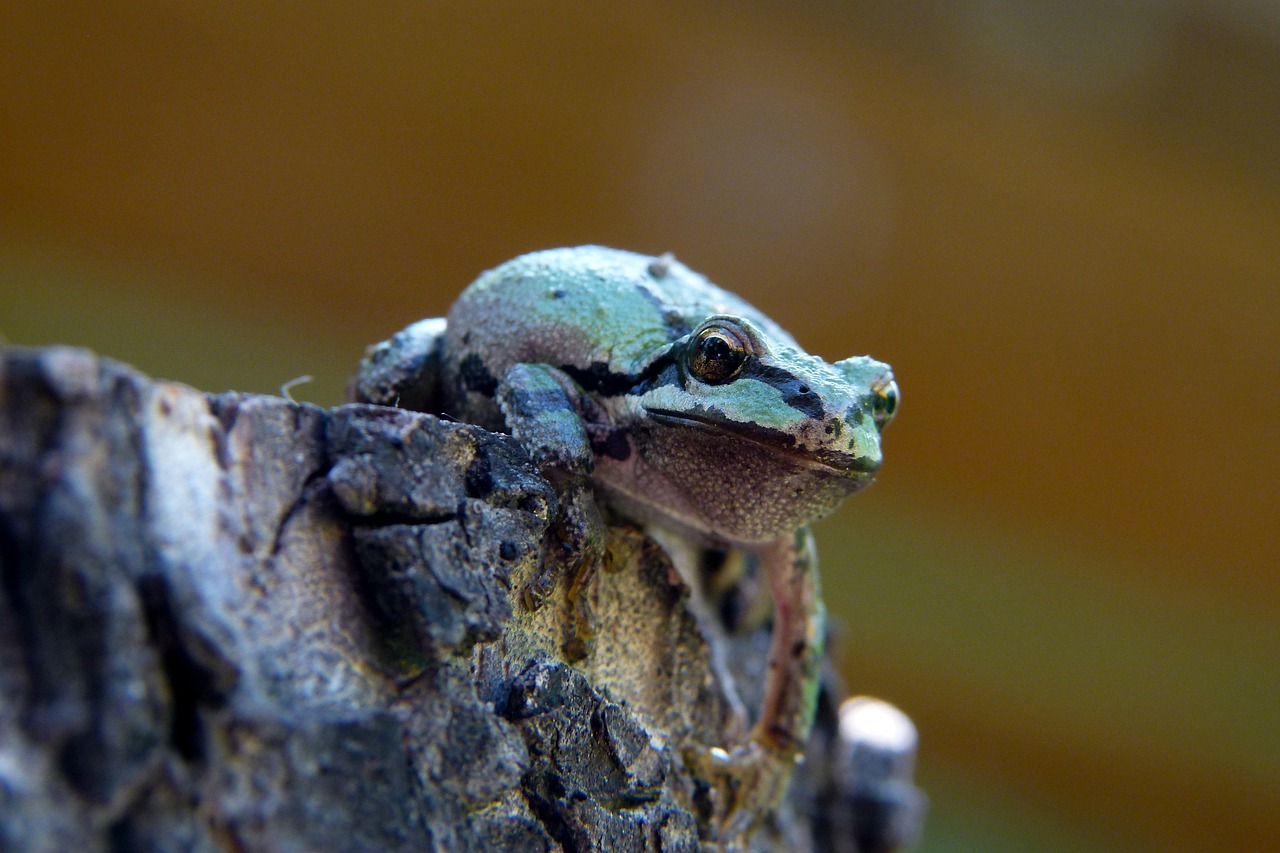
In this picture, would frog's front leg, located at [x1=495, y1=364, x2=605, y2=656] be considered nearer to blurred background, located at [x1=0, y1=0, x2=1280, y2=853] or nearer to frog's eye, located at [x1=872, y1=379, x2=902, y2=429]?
frog's eye, located at [x1=872, y1=379, x2=902, y2=429]

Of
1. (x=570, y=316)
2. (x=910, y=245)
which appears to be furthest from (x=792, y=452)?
(x=910, y=245)

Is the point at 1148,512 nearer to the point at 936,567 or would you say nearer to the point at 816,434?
the point at 936,567

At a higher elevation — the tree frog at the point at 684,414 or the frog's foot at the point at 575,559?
the tree frog at the point at 684,414

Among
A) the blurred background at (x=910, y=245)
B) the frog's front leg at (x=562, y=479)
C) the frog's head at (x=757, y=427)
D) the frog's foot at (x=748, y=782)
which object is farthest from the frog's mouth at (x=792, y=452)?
the blurred background at (x=910, y=245)

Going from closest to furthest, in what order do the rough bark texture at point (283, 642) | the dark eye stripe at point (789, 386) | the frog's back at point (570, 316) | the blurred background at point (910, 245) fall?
the rough bark texture at point (283, 642) → the dark eye stripe at point (789, 386) → the frog's back at point (570, 316) → the blurred background at point (910, 245)

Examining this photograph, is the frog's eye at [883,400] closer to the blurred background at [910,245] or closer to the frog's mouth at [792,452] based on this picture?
the frog's mouth at [792,452]

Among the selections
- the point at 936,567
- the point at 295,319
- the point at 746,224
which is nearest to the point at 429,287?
the point at 295,319
